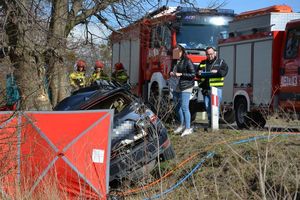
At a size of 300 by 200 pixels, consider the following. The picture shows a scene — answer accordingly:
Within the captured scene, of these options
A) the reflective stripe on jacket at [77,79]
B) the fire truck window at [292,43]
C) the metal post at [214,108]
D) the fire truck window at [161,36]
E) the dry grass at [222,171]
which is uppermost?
the fire truck window at [161,36]

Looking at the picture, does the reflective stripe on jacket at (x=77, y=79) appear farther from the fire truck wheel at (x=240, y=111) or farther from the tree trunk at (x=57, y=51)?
the fire truck wheel at (x=240, y=111)

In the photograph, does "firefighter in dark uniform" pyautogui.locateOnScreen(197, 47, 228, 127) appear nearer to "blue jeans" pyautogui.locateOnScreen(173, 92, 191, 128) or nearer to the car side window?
"blue jeans" pyautogui.locateOnScreen(173, 92, 191, 128)

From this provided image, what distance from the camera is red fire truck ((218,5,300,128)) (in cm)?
1340

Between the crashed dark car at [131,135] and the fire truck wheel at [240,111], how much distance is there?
22.3ft

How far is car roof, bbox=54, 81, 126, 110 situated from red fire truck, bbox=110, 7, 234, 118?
532 cm

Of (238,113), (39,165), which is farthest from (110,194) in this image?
(238,113)

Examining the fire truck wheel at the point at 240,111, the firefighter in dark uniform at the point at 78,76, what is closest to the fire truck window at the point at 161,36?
the firefighter in dark uniform at the point at 78,76

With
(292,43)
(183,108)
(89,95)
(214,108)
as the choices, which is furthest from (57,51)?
(292,43)

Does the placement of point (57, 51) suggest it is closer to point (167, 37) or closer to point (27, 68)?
point (27, 68)

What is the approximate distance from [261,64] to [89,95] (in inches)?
258

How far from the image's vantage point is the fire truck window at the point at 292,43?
43.8 feet

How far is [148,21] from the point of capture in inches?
629

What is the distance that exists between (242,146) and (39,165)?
2.69m

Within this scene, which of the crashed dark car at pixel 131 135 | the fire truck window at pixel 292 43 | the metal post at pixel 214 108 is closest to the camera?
the crashed dark car at pixel 131 135
